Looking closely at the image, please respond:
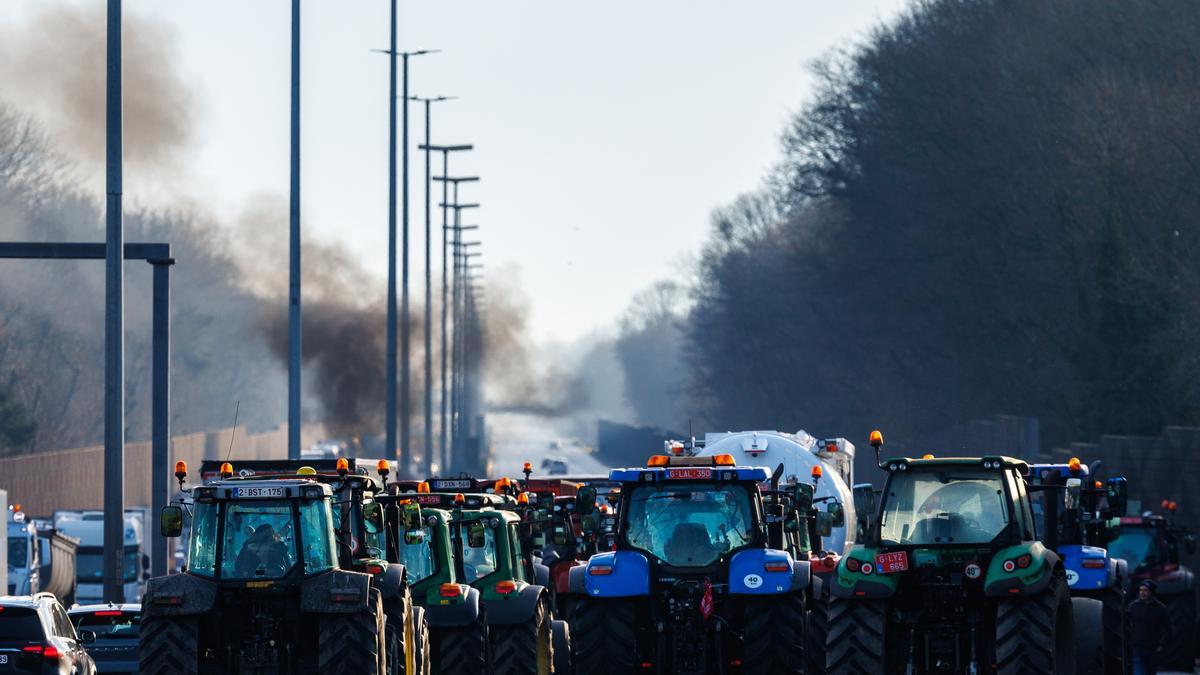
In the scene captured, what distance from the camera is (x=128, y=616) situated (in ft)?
82.2

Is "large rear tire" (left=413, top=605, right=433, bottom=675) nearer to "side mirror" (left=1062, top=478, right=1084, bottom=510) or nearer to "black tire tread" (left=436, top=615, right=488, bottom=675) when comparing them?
"black tire tread" (left=436, top=615, right=488, bottom=675)

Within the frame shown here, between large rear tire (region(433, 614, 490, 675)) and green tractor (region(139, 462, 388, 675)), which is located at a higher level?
green tractor (region(139, 462, 388, 675))

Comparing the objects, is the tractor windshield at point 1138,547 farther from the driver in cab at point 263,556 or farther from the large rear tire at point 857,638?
the driver in cab at point 263,556

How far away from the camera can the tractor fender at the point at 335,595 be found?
1761cm

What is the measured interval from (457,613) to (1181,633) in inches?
648

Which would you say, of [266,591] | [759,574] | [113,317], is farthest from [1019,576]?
[113,317]

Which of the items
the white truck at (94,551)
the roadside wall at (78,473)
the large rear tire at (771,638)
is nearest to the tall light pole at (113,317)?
the large rear tire at (771,638)

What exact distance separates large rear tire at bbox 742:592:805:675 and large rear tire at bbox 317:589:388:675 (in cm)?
335

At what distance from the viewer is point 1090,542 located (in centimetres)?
2302

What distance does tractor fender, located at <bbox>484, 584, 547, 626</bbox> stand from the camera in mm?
21219

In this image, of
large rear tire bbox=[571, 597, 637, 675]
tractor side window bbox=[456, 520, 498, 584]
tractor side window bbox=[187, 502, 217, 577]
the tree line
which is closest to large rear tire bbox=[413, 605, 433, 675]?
tractor side window bbox=[456, 520, 498, 584]

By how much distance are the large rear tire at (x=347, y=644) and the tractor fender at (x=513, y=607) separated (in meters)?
3.51

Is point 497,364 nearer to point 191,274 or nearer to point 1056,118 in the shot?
point 191,274

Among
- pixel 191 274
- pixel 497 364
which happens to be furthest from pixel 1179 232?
pixel 497 364
